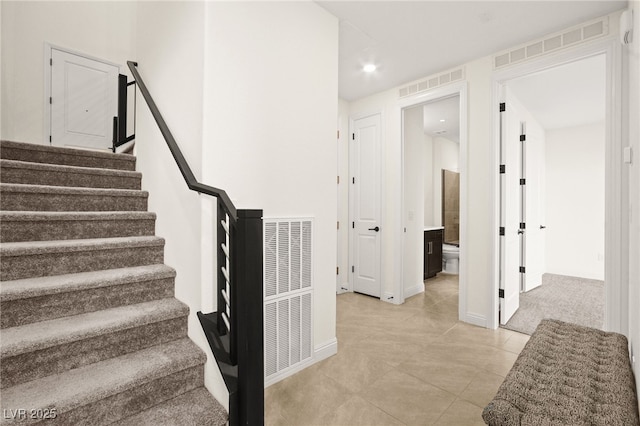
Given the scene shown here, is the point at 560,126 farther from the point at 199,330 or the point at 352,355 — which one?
the point at 199,330

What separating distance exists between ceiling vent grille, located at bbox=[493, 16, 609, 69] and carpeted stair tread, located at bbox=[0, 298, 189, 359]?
139 inches

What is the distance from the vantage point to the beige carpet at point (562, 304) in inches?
127

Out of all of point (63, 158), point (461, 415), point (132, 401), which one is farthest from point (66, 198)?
point (461, 415)

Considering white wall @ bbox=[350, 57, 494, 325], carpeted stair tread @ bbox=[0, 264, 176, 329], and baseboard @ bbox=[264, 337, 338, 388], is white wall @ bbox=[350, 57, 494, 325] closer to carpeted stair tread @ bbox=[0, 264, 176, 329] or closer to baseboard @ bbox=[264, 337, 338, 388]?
baseboard @ bbox=[264, 337, 338, 388]

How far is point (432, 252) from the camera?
16.8 ft

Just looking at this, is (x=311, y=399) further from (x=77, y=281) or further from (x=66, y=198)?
(x=66, y=198)

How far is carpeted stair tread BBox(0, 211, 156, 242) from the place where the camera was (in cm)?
173

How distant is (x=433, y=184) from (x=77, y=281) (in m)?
5.93

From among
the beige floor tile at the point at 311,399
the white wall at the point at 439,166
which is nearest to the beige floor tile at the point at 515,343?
the beige floor tile at the point at 311,399

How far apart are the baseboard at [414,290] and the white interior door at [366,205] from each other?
40 centimetres

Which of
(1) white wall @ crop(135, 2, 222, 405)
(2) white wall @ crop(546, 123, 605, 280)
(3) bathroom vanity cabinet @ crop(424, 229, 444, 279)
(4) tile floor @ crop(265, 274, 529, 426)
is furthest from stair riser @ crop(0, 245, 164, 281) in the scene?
(2) white wall @ crop(546, 123, 605, 280)

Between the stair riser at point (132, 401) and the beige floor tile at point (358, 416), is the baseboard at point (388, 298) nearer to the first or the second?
the beige floor tile at point (358, 416)

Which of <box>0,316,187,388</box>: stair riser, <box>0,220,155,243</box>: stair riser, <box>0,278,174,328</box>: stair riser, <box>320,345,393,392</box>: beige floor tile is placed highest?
<box>0,220,155,243</box>: stair riser

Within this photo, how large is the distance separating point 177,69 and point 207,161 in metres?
0.79
